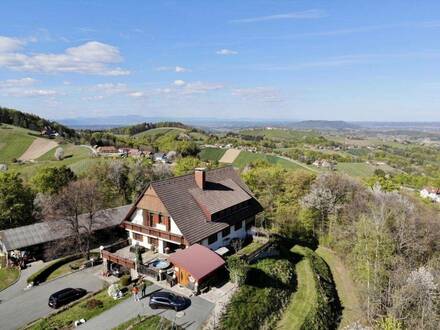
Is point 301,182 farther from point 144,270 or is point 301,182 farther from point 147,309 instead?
point 147,309


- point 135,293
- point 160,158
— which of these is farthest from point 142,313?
point 160,158

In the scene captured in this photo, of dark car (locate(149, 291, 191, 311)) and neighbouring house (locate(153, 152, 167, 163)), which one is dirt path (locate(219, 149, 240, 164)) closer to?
neighbouring house (locate(153, 152, 167, 163))

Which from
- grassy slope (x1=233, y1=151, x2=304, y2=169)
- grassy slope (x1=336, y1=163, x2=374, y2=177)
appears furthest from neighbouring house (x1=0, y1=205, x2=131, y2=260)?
grassy slope (x1=336, y1=163, x2=374, y2=177)

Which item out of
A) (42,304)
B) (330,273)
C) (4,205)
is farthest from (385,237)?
(4,205)

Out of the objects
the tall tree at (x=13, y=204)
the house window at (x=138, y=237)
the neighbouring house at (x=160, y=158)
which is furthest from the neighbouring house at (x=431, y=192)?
the tall tree at (x=13, y=204)

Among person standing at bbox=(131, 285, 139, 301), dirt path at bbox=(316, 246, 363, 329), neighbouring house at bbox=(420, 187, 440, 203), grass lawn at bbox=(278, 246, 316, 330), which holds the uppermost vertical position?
person standing at bbox=(131, 285, 139, 301)

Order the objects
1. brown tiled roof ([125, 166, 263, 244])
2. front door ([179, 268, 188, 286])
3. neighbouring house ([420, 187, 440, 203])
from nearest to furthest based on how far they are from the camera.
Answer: front door ([179, 268, 188, 286]) < brown tiled roof ([125, 166, 263, 244]) < neighbouring house ([420, 187, 440, 203])

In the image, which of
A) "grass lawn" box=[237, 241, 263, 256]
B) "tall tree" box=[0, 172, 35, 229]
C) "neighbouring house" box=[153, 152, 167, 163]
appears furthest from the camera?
"neighbouring house" box=[153, 152, 167, 163]
